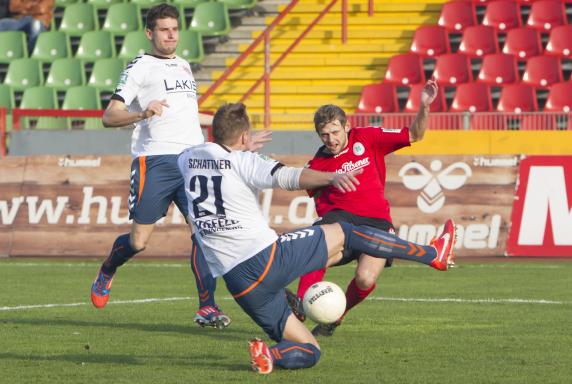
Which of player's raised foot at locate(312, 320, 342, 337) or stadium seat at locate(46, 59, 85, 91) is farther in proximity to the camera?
stadium seat at locate(46, 59, 85, 91)

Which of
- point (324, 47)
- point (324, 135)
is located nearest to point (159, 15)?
point (324, 135)

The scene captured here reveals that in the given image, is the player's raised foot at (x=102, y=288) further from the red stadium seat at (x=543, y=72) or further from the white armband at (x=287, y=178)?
the red stadium seat at (x=543, y=72)

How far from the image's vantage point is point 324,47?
23516 millimetres

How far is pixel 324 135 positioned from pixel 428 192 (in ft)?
24.1

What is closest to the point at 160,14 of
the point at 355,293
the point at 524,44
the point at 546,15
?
the point at 355,293

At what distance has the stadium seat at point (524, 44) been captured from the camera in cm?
2183

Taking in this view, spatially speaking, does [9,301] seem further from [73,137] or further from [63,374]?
[73,137]

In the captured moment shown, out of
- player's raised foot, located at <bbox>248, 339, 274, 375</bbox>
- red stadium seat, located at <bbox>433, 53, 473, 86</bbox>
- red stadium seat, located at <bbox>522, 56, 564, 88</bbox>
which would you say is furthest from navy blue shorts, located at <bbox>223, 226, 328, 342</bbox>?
red stadium seat, located at <bbox>433, 53, 473, 86</bbox>

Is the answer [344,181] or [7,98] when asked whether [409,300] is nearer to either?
[344,181]

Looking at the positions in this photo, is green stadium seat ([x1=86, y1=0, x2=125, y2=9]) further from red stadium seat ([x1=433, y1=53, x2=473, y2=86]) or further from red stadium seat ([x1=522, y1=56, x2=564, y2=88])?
red stadium seat ([x1=522, y1=56, x2=564, y2=88])

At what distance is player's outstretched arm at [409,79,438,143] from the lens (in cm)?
916

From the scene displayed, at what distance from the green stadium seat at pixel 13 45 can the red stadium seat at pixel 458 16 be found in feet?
27.0

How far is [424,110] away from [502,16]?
13.6 metres

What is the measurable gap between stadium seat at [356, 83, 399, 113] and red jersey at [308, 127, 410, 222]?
38.9 ft
